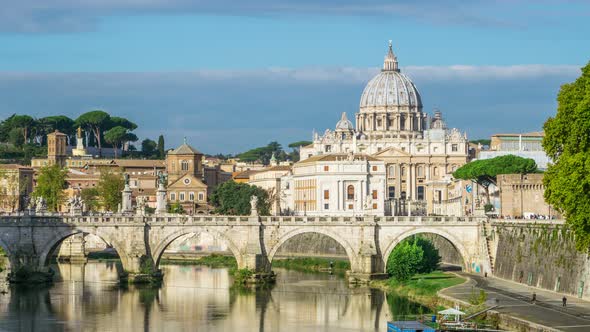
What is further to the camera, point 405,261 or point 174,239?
point 174,239

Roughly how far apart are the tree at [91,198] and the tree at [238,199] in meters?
12.5

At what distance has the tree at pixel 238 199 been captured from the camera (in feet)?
447

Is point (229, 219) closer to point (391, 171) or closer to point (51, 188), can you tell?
point (51, 188)

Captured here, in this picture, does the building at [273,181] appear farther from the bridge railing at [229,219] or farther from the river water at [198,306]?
the river water at [198,306]

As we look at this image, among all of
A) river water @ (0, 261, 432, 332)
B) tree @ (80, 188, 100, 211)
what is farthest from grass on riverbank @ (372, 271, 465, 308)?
tree @ (80, 188, 100, 211)

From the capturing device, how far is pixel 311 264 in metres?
99.2

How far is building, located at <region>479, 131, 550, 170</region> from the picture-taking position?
431 ft

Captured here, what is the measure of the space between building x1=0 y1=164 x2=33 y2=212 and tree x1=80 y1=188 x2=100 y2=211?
615 cm

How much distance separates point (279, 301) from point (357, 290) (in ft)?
20.1

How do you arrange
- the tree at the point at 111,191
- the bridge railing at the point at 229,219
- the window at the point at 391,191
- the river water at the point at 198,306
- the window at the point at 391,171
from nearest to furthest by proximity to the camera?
the river water at the point at 198,306 < the bridge railing at the point at 229,219 < the tree at the point at 111,191 < the window at the point at 391,191 < the window at the point at 391,171

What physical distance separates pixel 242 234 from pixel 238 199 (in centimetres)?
5575

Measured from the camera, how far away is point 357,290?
78.8 m

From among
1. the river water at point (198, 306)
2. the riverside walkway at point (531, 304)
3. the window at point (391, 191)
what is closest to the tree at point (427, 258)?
the river water at point (198, 306)

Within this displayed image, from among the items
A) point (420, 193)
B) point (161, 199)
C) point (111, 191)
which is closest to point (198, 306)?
point (161, 199)
